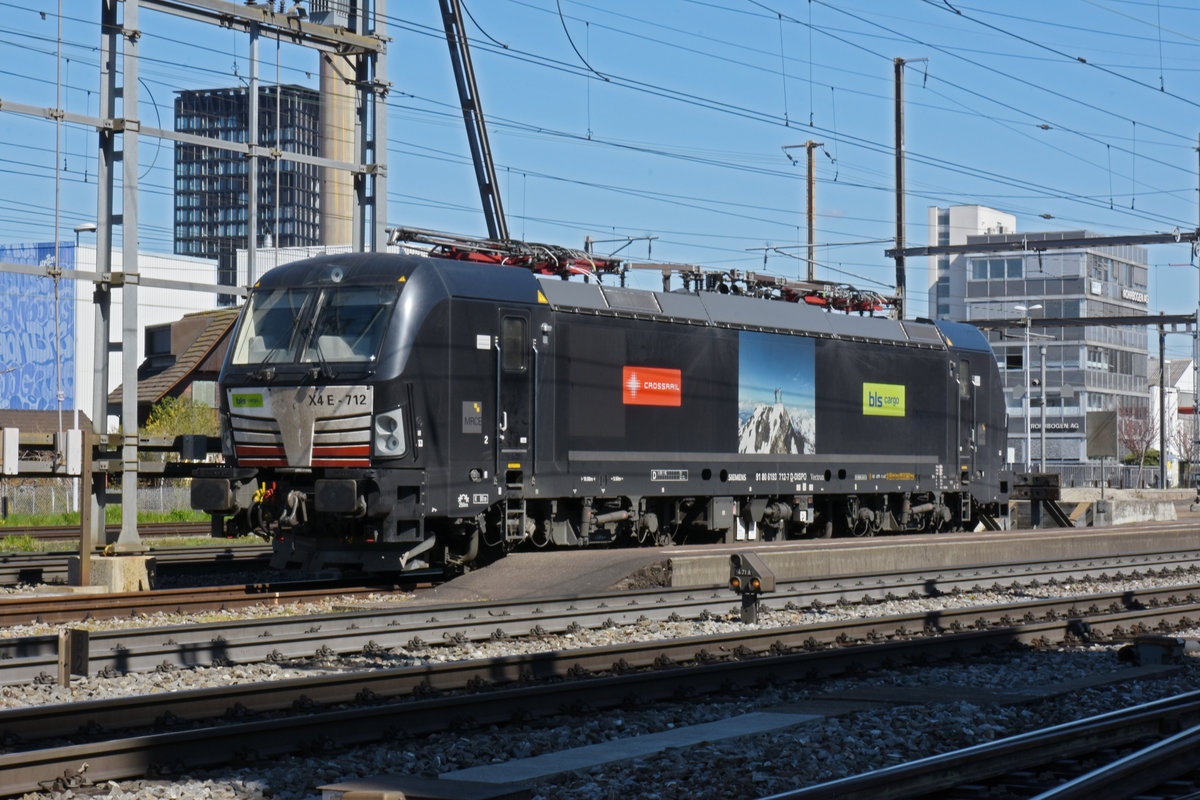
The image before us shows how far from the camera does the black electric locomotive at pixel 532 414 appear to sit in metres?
16.5

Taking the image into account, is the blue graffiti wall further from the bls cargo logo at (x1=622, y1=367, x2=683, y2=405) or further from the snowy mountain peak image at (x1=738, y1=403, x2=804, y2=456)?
the bls cargo logo at (x1=622, y1=367, x2=683, y2=405)

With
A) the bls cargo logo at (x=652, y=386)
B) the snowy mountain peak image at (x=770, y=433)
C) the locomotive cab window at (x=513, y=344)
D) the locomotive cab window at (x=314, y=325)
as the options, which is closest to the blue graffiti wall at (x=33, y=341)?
the snowy mountain peak image at (x=770, y=433)

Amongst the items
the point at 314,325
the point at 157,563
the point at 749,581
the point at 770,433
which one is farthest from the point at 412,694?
the point at 770,433

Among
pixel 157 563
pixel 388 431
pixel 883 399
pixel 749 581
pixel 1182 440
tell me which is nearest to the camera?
pixel 749 581

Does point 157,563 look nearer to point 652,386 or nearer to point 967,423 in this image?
point 652,386

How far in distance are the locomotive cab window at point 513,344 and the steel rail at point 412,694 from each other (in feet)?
20.0

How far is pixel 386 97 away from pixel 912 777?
1543 centimetres

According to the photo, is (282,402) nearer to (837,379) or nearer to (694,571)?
(694,571)

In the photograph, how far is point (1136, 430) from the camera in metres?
98.6

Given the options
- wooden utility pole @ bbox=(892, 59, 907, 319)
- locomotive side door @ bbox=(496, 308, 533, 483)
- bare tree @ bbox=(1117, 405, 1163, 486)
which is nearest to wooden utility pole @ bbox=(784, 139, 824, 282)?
wooden utility pole @ bbox=(892, 59, 907, 319)

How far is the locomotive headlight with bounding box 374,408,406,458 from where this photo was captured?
1630 centimetres

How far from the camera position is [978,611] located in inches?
605

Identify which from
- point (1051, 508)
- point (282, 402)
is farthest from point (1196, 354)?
point (282, 402)

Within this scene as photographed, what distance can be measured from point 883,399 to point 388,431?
35.4 feet
